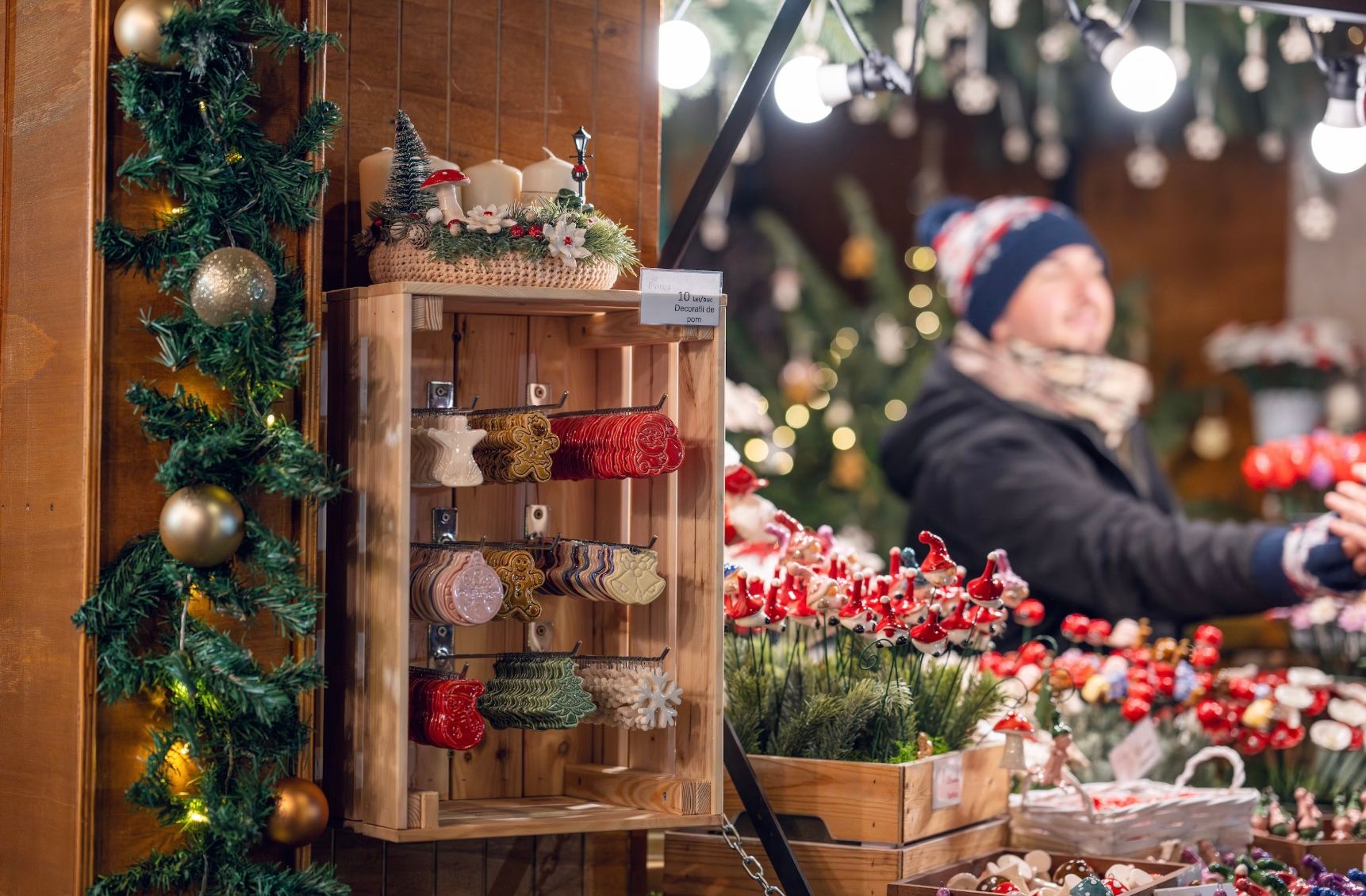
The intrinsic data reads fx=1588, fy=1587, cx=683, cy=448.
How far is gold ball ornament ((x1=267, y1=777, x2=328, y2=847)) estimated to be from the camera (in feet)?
7.79

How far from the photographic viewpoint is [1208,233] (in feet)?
22.7

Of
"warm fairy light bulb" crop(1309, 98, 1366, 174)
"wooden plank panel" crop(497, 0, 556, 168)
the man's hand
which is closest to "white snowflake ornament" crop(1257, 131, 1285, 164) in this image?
the man's hand

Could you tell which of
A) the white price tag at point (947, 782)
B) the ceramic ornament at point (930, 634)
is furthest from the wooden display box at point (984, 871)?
Result: the ceramic ornament at point (930, 634)

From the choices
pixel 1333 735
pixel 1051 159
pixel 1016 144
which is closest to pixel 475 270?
pixel 1333 735

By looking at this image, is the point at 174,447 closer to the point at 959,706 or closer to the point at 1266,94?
the point at 959,706

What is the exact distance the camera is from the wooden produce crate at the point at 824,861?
3.04m

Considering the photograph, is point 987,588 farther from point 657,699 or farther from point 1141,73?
point 1141,73

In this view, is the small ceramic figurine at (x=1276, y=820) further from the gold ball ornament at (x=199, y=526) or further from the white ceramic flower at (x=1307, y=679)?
the gold ball ornament at (x=199, y=526)

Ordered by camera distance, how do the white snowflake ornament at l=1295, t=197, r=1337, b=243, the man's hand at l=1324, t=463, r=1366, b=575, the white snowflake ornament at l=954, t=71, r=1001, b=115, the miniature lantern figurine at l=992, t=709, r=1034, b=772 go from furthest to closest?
the white snowflake ornament at l=1295, t=197, r=1337, b=243, the white snowflake ornament at l=954, t=71, r=1001, b=115, the man's hand at l=1324, t=463, r=1366, b=575, the miniature lantern figurine at l=992, t=709, r=1034, b=772

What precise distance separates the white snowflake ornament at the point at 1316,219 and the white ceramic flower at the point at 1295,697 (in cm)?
320

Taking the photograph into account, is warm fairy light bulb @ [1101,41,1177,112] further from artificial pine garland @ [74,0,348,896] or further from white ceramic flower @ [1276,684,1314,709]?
artificial pine garland @ [74,0,348,896]

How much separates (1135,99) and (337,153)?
2012 millimetres

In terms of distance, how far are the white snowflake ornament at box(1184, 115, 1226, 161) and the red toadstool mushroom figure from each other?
4300mm

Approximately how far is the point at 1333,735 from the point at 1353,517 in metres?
0.80
